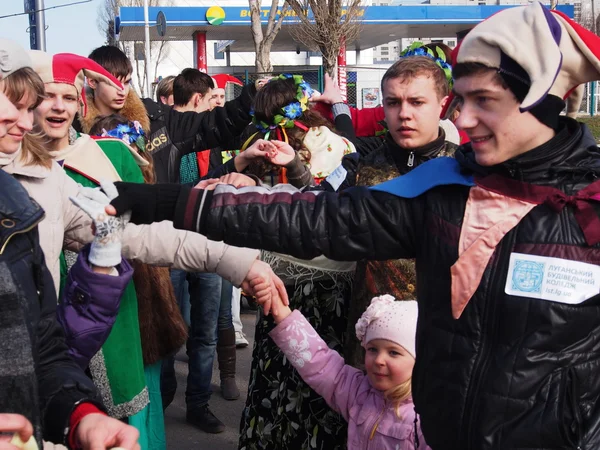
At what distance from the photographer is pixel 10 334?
1835mm

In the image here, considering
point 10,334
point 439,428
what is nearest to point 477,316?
point 439,428

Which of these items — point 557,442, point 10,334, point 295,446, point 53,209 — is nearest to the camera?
point 10,334

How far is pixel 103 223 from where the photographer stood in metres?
2.32

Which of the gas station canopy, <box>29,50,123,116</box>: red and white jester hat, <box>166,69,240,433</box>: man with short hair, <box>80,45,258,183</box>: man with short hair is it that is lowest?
<box>166,69,240,433</box>: man with short hair

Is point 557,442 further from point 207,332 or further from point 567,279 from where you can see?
point 207,332

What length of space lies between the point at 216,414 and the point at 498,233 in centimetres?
404

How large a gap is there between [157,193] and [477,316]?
34.4 inches

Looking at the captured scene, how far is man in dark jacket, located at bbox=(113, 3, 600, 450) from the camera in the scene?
1949mm

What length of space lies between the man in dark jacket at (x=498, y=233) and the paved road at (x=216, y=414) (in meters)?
3.26

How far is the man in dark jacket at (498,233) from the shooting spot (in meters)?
1.95

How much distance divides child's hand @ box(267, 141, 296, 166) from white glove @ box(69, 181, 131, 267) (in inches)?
42.7

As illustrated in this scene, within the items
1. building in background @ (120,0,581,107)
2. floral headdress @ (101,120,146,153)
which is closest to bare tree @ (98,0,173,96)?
building in background @ (120,0,581,107)

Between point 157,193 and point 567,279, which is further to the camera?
point 157,193

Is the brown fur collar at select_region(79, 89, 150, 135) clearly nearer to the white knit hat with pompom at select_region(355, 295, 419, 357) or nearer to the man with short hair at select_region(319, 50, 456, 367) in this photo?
the man with short hair at select_region(319, 50, 456, 367)
